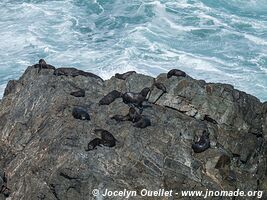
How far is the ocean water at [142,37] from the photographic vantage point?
41.5 m

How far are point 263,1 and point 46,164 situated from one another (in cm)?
5145

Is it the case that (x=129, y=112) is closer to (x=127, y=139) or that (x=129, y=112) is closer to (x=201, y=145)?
(x=127, y=139)

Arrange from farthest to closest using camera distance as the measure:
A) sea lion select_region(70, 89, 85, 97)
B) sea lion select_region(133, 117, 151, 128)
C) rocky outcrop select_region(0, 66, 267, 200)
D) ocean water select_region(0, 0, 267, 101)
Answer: ocean water select_region(0, 0, 267, 101) → sea lion select_region(70, 89, 85, 97) → sea lion select_region(133, 117, 151, 128) → rocky outcrop select_region(0, 66, 267, 200)

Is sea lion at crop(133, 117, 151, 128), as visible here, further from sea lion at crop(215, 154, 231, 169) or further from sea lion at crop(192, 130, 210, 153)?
sea lion at crop(215, 154, 231, 169)

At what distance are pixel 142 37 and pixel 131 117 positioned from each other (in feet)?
104

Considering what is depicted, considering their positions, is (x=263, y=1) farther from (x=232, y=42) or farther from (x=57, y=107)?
(x=57, y=107)

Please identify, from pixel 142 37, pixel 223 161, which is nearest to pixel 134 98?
pixel 223 161

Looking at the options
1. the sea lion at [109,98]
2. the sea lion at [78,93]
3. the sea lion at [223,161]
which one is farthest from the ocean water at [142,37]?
the sea lion at [223,161]

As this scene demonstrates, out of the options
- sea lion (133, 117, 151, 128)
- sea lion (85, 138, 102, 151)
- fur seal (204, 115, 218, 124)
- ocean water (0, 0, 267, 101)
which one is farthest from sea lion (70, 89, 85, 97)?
ocean water (0, 0, 267, 101)

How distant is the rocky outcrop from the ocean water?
18.6 m

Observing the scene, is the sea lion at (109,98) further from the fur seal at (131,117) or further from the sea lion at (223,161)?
the sea lion at (223,161)

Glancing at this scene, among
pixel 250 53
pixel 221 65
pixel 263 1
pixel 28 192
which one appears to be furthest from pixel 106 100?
pixel 263 1

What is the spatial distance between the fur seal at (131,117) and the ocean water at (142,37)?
21283 mm

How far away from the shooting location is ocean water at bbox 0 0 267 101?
136ft
